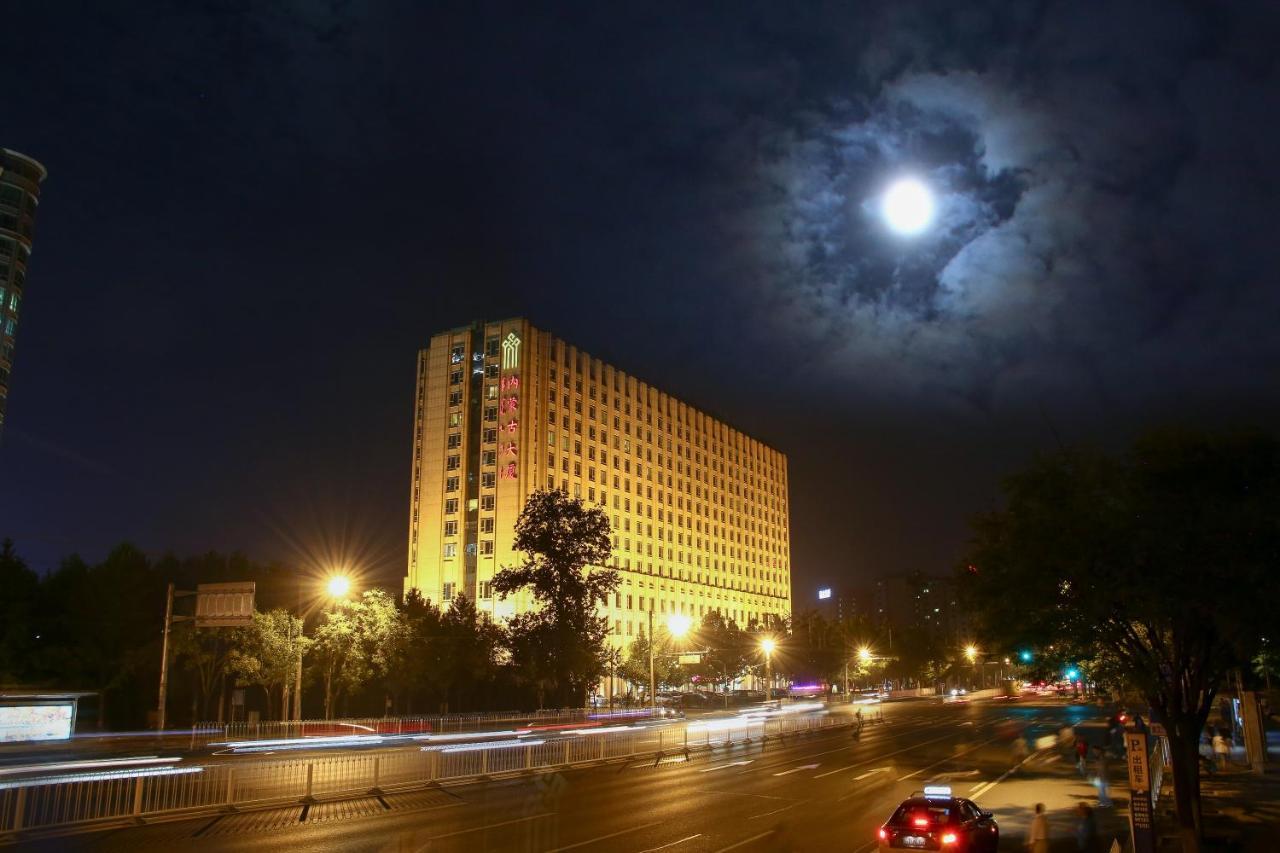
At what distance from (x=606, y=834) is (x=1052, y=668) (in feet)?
42.3

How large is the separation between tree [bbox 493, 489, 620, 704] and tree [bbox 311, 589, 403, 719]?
922cm

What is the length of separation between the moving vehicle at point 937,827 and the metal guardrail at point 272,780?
15143 mm

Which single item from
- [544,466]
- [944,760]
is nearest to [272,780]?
[944,760]

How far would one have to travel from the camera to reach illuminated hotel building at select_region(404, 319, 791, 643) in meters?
106

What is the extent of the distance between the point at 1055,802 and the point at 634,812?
39.7 ft

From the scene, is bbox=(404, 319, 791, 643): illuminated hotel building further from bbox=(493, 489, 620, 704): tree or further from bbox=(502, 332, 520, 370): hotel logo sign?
bbox=(493, 489, 620, 704): tree

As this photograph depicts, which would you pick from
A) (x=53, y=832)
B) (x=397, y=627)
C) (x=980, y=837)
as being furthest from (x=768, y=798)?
(x=397, y=627)

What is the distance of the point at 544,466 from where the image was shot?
108 metres

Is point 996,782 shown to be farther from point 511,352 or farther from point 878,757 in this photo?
point 511,352

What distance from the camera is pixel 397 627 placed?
194 feet

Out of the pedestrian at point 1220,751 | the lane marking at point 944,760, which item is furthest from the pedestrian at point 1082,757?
the pedestrian at point 1220,751

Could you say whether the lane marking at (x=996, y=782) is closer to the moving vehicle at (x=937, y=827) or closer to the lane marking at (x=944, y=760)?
the lane marking at (x=944, y=760)

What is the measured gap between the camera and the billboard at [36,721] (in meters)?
38.7

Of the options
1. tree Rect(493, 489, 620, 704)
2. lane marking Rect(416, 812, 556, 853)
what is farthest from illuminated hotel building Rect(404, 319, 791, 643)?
lane marking Rect(416, 812, 556, 853)
